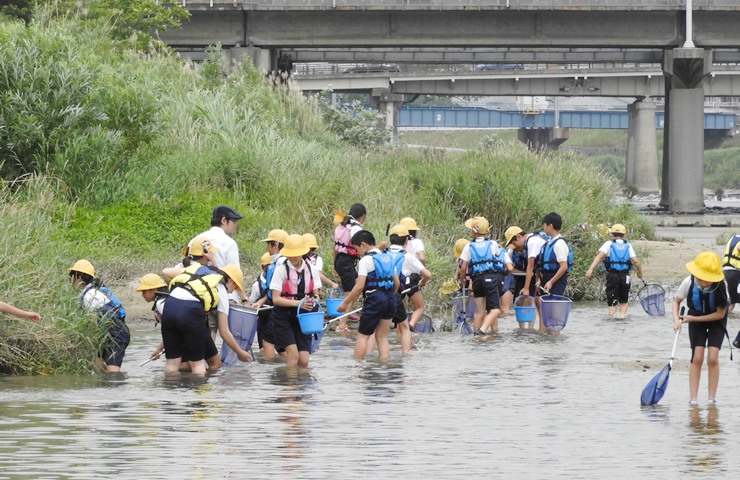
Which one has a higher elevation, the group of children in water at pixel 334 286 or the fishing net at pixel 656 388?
the group of children in water at pixel 334 286

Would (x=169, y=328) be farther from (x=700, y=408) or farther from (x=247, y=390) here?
(x=700, y=408)

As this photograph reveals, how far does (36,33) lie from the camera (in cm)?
2259

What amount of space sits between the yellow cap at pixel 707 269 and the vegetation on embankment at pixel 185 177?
9022 mm

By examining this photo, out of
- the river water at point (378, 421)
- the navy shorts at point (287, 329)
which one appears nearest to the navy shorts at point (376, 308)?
the river water at point (378, 421)

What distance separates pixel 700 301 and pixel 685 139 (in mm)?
41833

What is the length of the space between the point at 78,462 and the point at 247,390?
375 cm

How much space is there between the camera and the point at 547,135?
340ft

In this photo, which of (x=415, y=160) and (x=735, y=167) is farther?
(x=735, y=167)

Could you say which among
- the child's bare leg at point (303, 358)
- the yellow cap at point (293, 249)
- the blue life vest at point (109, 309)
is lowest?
the child's bare leg at point (303, 358)

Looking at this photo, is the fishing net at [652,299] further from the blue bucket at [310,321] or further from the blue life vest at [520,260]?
the blue bucket at [310,321]

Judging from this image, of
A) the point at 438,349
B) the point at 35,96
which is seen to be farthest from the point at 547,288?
the point at 35,96

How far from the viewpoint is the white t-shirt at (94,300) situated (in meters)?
12.2

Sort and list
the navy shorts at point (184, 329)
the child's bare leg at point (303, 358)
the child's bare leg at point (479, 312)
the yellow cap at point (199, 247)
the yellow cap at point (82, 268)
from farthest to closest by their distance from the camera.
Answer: the child's bare leg at point (479, 312), the child's bare leg at point (303, 358), the yellow cap at point (82, 268), the yellow cap at point (199, 247), the navy shorts at point (184, 329)

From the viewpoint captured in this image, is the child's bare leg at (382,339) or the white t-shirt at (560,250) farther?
the white t-shirt at (560,250)
